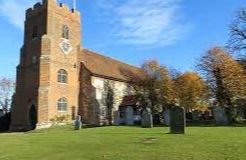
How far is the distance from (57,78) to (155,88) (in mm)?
11536

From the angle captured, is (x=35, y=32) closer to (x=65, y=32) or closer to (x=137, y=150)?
(x=65, y=32)

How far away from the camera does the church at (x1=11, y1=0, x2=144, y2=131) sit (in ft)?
129

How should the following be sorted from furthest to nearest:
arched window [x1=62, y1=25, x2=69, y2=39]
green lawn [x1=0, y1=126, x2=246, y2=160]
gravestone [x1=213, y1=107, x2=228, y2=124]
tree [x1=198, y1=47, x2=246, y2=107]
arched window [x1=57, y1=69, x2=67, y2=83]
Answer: arched window [x1=62, y1=25, x2=69, y2=39], arched window [x1=57, y1=69, x2=67, y2=83], tree [x1=198, y1=47, x2=246, y2=107], gravestone [x1=213, y1=107, x2=228, y2=124], green lawn [x1=0, y1=126, x2=246, y2=160]

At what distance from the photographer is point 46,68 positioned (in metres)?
39.5

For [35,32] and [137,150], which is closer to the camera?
[137,150]

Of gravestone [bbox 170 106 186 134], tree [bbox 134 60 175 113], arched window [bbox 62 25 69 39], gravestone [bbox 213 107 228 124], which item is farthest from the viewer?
arched window [bbox 62 25 69 39]

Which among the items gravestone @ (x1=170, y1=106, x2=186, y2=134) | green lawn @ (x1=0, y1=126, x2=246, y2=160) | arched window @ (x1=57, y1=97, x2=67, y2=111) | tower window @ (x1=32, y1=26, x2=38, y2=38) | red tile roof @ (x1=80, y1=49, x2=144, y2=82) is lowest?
green lawn @ (x1=0, y1=126, x2=246, y2=160)

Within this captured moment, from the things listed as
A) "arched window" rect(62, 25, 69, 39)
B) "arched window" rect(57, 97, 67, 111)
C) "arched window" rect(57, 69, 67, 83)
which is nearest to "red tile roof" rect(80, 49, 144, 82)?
"arched window" rect(62, 25, 69, 39)

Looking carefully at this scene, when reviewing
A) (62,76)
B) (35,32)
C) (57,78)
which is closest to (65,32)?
(35,32)

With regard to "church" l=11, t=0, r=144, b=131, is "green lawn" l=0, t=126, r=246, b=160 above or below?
below

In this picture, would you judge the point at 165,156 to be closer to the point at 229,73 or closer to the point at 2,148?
the point at 2,148

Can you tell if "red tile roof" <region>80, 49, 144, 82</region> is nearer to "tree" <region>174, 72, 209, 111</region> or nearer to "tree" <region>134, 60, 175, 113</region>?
"tree" <region>134, 60, 175, 113</region>

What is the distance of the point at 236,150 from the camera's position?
45.0 feet

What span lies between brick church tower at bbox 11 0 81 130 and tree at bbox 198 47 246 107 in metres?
15.6
